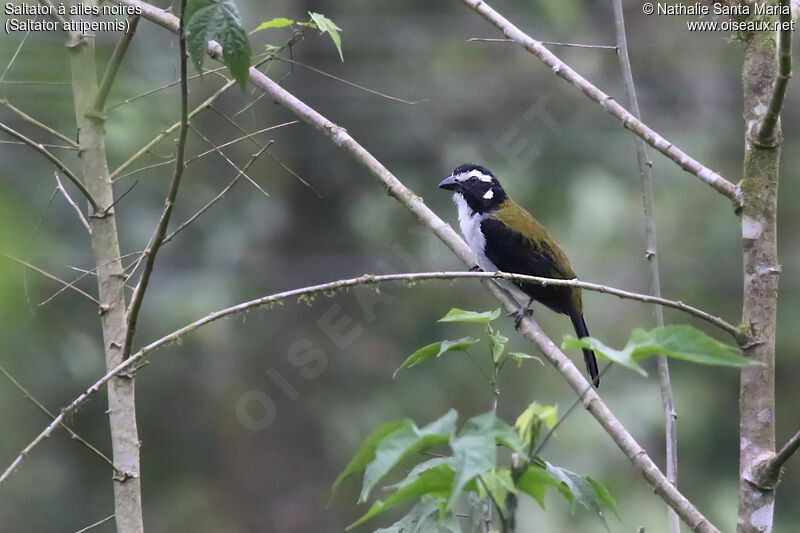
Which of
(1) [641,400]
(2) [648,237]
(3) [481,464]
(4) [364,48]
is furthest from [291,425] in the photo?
(3) [481,464]

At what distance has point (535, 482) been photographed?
1565mm

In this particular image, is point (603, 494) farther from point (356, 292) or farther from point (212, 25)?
point (356, 292)

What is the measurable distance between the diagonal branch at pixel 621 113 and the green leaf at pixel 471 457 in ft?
4.63

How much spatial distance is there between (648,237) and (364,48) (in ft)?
22.8

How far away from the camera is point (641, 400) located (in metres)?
8.17

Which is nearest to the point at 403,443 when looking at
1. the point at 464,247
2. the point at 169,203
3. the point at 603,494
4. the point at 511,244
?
the point at 603,494

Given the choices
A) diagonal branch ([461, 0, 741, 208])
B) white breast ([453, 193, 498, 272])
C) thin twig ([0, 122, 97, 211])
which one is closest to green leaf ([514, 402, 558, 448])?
diagonal branch ([461, 0, 741, 208])

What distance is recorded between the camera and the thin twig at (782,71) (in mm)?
2066

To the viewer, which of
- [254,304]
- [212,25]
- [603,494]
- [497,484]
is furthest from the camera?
[254,304]

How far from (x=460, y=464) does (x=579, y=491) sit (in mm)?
543

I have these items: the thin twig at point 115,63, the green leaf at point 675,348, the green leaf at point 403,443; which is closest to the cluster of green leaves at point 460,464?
the green leaf at point 403,443

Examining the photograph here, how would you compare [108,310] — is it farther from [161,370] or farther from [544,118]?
[544,118]

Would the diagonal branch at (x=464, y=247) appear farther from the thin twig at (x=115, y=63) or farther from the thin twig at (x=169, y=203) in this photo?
the thin twig at (x=169, y=203)

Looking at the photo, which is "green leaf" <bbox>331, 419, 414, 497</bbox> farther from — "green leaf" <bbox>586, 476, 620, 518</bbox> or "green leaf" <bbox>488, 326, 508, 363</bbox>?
"green leaf" <bbox>488, 326, 508, 363</bbox>
